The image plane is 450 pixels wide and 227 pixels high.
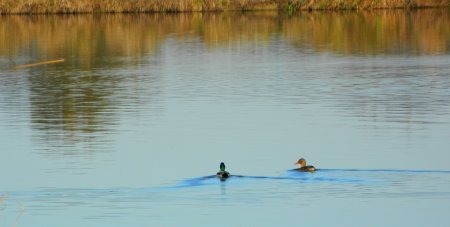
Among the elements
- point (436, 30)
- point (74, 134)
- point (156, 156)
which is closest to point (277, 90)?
point (74, 134)

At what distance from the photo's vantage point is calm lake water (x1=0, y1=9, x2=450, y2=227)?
14.5m

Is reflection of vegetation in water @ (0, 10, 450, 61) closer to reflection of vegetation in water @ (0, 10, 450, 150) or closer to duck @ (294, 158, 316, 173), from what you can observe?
reflection of vegetation in water @ (0, 10, 450, 150)

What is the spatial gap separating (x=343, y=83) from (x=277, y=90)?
5.85 ft

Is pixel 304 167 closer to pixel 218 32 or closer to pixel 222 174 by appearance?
pixel 222 174

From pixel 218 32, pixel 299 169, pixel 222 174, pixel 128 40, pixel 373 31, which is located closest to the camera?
pixel 222 174

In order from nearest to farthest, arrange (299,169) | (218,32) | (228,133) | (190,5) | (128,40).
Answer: (299,169), (228,133), (128,40), (218,32), (190,5)

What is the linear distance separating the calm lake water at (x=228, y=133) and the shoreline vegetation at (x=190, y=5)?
13.0 m

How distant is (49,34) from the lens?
4359 cm

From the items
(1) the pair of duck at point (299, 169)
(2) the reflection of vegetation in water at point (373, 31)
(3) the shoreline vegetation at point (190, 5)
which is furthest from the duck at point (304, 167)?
(3) the shoreline vegetation at point (190, 5)

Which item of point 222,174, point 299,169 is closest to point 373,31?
point 299,169

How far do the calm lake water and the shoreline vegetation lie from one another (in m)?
13.0

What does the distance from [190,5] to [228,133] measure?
3227cm

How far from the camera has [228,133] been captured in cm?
1964

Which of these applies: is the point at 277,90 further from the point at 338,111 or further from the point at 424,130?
the point at 424,130
